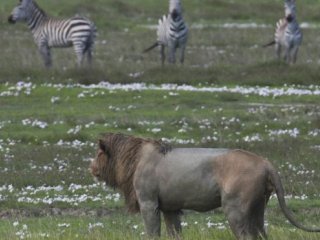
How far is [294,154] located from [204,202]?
26.7 feet

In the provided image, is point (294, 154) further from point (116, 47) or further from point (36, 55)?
point (116, 47)

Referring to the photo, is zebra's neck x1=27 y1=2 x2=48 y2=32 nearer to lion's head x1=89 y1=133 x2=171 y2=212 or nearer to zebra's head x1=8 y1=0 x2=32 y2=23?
zebra's head x1=8 y1=0 x2=32 y2=23

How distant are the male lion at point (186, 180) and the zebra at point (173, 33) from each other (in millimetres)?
21858

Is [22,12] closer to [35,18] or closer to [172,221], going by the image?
[35,18]

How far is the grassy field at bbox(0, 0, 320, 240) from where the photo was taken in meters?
15.0

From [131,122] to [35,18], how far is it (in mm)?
13563

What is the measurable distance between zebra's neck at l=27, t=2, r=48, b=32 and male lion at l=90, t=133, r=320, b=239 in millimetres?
23937

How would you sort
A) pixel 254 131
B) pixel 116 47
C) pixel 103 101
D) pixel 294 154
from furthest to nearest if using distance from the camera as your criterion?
1. pixel 116 47
2. pixel 103 101
3. pixel 254 131
4. pixel 294 154

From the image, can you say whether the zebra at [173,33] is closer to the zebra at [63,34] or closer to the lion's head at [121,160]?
the zebra at [63,34]

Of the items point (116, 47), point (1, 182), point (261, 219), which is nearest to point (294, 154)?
point (1, 182)

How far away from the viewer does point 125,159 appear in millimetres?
12156

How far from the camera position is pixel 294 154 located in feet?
64.5

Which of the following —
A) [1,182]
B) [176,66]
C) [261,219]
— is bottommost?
[176,66]

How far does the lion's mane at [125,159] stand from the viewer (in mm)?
12148
